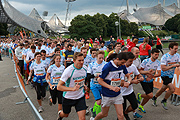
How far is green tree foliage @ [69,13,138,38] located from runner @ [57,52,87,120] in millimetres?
42866

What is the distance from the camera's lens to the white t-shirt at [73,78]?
372 centimetres

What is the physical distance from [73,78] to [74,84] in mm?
135

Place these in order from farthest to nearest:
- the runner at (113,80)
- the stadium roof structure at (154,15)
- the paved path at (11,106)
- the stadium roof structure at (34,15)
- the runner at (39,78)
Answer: the stadium roof structure at (34,15) < the stadium roof structure at (154,15) < the runner at (39,78) < the paved path at (11,106) < the runner at (113,80)

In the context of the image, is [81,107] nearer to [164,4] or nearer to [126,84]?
[126,84]

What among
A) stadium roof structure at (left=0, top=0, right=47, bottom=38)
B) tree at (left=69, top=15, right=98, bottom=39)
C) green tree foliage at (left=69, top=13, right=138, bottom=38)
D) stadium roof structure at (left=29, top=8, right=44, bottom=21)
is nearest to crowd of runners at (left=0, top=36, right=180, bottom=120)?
tree at (left=69, top=15, right=98, bottom=39)

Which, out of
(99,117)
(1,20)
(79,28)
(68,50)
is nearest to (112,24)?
(79,28)

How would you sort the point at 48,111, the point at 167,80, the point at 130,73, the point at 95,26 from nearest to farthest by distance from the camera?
the point at 130,73
the point at 167,80
the point at 48,111
the point at 95,26

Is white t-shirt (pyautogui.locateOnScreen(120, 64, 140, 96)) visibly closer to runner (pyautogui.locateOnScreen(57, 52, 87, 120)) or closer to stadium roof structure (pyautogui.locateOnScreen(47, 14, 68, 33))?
runner (pyautogui.locateOnScreen(57, 52, 87, 120))

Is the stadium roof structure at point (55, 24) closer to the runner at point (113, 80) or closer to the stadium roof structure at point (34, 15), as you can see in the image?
the stadium roof structure at point (34, 15)

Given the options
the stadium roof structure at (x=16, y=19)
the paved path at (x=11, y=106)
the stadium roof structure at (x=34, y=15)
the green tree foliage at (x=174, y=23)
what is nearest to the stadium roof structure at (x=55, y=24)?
the stadium roof structure at (x=34, y=15)

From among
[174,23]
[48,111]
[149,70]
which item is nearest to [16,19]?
[174,23]

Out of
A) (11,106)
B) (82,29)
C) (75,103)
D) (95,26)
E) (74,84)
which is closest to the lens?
(74,84)

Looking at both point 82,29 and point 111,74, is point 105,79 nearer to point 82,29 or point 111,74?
point 111,74

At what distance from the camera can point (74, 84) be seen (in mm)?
3826
